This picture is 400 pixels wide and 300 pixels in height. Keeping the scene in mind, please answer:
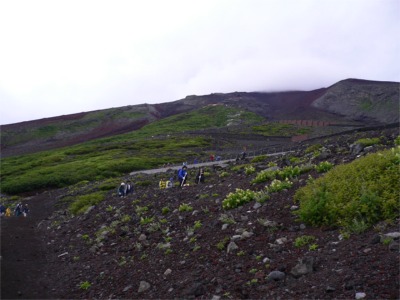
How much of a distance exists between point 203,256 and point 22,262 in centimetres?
783

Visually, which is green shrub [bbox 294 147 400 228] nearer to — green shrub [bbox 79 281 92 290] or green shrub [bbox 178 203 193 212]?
green shrub [bbox 178 203 193 212]

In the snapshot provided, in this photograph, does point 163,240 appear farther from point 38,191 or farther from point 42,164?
point 42,164

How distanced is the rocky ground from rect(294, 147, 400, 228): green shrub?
33cm

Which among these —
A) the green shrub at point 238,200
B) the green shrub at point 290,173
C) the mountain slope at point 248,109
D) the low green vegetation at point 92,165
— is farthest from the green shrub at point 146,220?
the mountain slope at point 248,109

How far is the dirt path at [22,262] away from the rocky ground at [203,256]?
34 millimetres

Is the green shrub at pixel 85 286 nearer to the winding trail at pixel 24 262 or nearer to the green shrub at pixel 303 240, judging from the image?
the winding trail at pixel 24 262

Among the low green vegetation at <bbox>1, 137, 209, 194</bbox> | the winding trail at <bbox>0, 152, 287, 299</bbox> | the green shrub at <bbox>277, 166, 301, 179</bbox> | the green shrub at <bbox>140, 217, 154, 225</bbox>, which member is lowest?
the low green vegetation at <bbox>1, 137, 209, 194</bbox>

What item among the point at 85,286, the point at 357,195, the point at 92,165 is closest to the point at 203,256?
the point at 85,286

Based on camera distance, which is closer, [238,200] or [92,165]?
[238,200]

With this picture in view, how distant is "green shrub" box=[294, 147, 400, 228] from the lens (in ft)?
28.7

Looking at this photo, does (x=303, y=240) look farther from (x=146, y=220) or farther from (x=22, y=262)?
(x=22, y=262)

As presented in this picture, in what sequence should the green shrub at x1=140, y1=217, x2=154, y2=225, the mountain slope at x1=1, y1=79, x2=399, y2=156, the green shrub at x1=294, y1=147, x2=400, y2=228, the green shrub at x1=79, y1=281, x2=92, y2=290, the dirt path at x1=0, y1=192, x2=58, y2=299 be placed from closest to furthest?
1. the green shrub at x1=294, y1=147, x2=400, y2=228
2. the green shrub at x1=79, y1=281, x2=92, y2=290
3. the dirt path at x1=0, y1=192, x2=58, y2=299
4. the green shrub at x1=140, y1=217, x2=154, y2=225
5. the mountain slope at x1=1, y1=79, x2=399, y2=156

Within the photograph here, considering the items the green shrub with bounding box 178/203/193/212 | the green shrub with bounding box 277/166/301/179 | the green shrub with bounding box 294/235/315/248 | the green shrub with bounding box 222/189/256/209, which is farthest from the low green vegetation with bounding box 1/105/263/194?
the green shrub with bounding box 294/235/315/248

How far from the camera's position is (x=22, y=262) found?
576 inches
